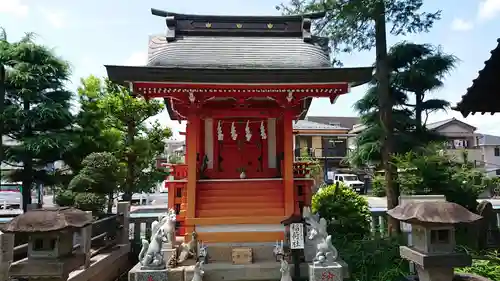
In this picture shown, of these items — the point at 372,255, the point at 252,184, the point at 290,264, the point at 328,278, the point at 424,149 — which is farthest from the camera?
the point at 424,149

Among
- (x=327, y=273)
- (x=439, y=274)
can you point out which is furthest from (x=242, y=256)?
(x=439, y=274)

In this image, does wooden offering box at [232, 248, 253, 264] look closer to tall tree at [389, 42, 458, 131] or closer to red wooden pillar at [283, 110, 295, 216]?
red wooden pillar at [283, 110, 295, 216]

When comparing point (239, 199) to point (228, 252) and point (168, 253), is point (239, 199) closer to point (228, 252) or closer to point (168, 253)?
point (228, 252)

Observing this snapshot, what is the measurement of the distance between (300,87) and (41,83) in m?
8.93

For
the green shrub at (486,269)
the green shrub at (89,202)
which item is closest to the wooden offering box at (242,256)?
the green shrub at (486,269)

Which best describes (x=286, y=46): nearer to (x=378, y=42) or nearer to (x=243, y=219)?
(x=378, y=42)

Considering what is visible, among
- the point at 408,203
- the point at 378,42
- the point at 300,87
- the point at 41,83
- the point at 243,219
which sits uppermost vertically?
the point at 378,42

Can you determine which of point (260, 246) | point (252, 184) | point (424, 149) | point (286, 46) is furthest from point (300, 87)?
point (424, 149)

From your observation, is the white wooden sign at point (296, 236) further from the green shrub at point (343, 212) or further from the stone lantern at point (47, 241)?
the stone lantern at point (47, 241)

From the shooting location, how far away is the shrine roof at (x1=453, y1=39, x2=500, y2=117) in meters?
5.52

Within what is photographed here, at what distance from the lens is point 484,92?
5809 millimetres

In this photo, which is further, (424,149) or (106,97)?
(106,97)

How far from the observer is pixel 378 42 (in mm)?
A: 10469

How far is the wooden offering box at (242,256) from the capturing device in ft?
25.5
